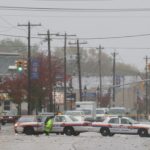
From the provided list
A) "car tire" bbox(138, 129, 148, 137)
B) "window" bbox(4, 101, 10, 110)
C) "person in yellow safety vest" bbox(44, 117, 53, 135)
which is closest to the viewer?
"person in yellow safety vest" bbox(44, 117, 53, 135)

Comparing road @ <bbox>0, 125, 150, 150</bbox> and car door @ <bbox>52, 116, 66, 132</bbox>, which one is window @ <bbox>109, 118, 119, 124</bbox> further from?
road @ <bbox>0, 125, 150, 150</bbox>

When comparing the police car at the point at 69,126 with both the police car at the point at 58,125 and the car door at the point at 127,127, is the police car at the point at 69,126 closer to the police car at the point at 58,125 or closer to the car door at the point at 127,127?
the police car at the point at 58,125

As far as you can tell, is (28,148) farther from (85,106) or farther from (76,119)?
(85,106)

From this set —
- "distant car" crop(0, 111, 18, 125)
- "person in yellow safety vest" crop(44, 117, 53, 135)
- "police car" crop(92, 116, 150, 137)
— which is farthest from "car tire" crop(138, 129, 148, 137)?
"distant car" crop(0, 111, 18, 125)

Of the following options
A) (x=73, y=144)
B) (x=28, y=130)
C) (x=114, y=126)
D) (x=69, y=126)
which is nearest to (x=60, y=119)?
(x=69, y=126)

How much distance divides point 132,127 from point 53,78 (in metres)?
43.4

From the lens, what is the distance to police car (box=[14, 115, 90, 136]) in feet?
154

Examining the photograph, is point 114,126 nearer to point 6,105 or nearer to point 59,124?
point 59,124

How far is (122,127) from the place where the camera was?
159ft

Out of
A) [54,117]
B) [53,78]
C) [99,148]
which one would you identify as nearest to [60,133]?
[54,117]

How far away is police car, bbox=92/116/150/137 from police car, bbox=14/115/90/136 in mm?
1512

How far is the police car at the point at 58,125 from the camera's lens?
47.0 metres

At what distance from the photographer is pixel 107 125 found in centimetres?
4841

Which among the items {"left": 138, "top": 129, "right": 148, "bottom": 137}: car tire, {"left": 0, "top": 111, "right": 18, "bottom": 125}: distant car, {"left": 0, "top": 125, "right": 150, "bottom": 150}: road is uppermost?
{"left": 0, "top": 111, "right": 18, "bottom": 125}: distant car
